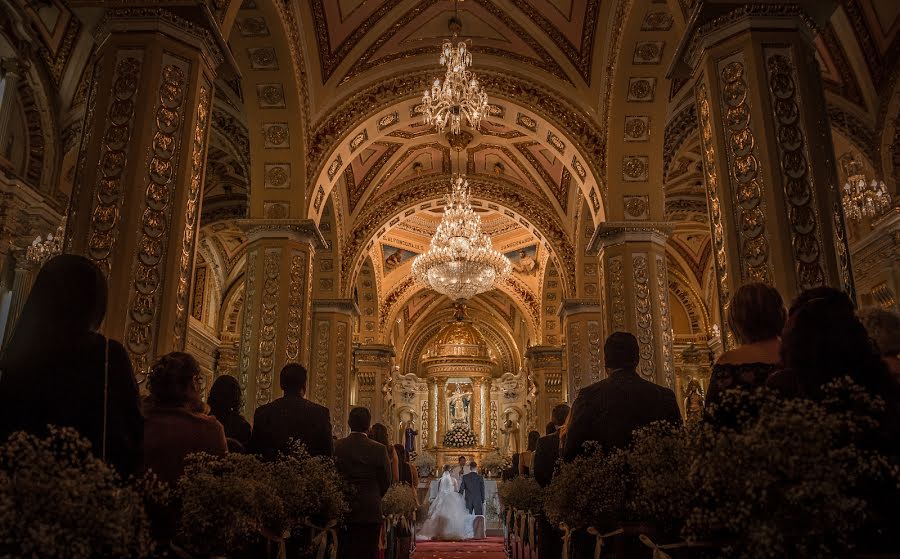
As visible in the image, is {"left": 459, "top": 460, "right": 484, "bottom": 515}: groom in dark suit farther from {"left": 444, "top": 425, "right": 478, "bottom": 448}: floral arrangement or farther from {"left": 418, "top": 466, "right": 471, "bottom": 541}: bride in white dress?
Result: {"left": 444, "top": 425, "right": 478, "bottom": 448}: floral arrangement

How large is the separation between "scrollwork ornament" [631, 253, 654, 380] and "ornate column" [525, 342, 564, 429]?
27.3 ft

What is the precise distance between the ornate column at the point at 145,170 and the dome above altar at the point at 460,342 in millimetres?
21128

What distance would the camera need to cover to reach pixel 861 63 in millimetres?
10195

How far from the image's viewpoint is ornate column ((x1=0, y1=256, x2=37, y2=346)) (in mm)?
10250

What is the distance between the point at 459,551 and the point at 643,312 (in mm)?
4932

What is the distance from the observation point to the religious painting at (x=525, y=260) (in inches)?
783

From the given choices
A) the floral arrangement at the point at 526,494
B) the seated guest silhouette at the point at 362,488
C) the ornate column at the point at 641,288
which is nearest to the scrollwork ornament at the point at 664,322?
the ornate column at the point at 641,288

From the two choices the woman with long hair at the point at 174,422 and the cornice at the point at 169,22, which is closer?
the woman with long hair at the point at 174,422

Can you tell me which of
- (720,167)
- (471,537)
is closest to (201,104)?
(720,167)

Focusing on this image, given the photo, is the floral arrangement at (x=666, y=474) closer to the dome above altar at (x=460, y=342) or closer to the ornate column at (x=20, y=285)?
the ornate column at (x=20, y=285)

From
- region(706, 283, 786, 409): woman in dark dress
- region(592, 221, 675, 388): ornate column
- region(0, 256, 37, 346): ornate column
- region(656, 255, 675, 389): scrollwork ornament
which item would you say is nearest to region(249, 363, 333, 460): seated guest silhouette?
A: region(706, 283, 786, 409): woman in dark dress

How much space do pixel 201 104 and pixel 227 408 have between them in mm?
3043

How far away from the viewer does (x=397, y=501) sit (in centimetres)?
699

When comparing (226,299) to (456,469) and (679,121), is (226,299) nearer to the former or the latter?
(456,469)
